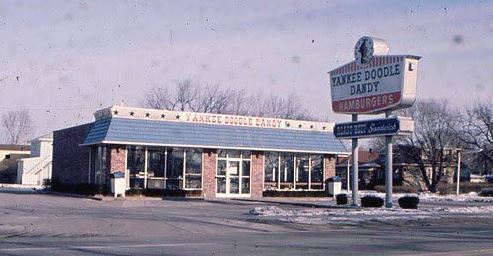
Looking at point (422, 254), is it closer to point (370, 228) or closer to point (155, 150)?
point (370, 228)

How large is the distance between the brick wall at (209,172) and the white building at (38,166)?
36010 millimetres

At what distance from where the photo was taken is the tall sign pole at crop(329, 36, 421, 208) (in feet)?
100

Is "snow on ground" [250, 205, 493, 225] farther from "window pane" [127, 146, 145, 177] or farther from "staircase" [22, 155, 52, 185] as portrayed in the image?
"staircase" [22, 155, 52, 185]

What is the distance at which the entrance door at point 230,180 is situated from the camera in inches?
1671

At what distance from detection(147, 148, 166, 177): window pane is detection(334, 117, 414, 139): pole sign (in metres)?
10.6

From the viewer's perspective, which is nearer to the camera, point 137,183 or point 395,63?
point 395,63

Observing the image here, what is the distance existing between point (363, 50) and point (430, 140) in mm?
45103

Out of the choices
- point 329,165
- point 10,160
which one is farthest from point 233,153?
point 10,160

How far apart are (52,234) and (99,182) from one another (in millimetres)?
22078

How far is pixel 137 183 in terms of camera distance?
3978 centimetres

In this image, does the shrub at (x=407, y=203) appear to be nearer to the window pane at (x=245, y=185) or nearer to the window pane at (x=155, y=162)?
the window pane at (x=245, y=185)

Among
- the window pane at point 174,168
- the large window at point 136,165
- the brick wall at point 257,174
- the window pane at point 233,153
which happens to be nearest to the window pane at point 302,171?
the brick wall at point 257,174

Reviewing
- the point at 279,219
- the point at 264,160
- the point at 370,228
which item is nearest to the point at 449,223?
the point at 370,228

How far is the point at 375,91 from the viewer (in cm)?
3200
